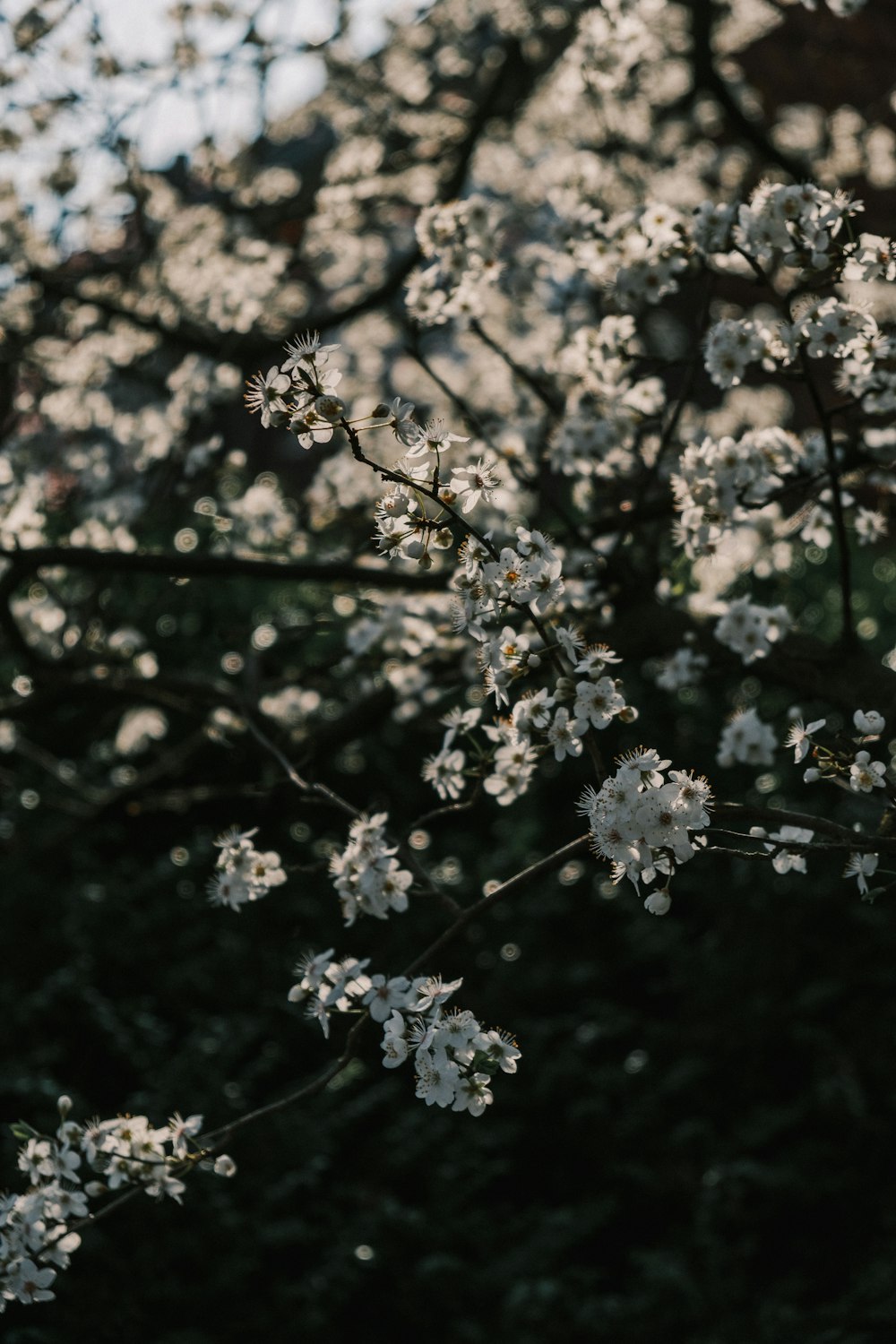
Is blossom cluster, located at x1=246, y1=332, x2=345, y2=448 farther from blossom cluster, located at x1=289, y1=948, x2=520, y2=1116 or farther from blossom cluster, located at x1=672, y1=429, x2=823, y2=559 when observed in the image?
blossom cluster, located at x1=672, y1=429, x2=823, y2=559

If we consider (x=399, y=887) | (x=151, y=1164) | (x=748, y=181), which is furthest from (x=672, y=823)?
(x=748, y=181)

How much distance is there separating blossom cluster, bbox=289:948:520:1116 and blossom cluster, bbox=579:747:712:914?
333 millimetres

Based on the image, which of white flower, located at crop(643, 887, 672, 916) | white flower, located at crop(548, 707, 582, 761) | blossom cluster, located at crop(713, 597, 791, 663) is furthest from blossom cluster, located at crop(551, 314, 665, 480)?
white flower, located at crop(643, 887, 672, 916)

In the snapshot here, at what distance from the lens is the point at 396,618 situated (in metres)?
3.88

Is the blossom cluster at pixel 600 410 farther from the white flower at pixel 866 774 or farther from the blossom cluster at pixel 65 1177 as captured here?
the blossom cluster at pixel 65 1177

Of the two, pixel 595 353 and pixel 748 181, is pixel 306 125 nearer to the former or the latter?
pixel 748 181

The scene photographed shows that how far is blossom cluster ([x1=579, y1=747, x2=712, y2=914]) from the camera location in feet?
6.15

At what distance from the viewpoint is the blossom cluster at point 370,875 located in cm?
231

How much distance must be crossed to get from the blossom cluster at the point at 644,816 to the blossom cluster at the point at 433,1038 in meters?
0.33

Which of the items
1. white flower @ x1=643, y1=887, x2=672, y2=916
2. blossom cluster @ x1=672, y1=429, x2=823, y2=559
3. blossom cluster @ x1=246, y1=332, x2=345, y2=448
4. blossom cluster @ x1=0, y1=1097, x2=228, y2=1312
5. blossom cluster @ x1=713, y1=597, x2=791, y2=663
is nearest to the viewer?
blossom cluster @ x1=246, y1=332, x2=345, y2=448

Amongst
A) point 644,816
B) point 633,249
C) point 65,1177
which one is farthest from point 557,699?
point 633,249

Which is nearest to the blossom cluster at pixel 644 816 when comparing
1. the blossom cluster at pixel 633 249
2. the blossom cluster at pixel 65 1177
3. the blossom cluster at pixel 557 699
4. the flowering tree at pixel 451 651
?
the flowering tree at pixel 451 651

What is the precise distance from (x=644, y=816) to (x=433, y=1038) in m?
0.50

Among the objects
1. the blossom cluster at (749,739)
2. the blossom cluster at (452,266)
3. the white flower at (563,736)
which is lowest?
the white flower at (563,736)
